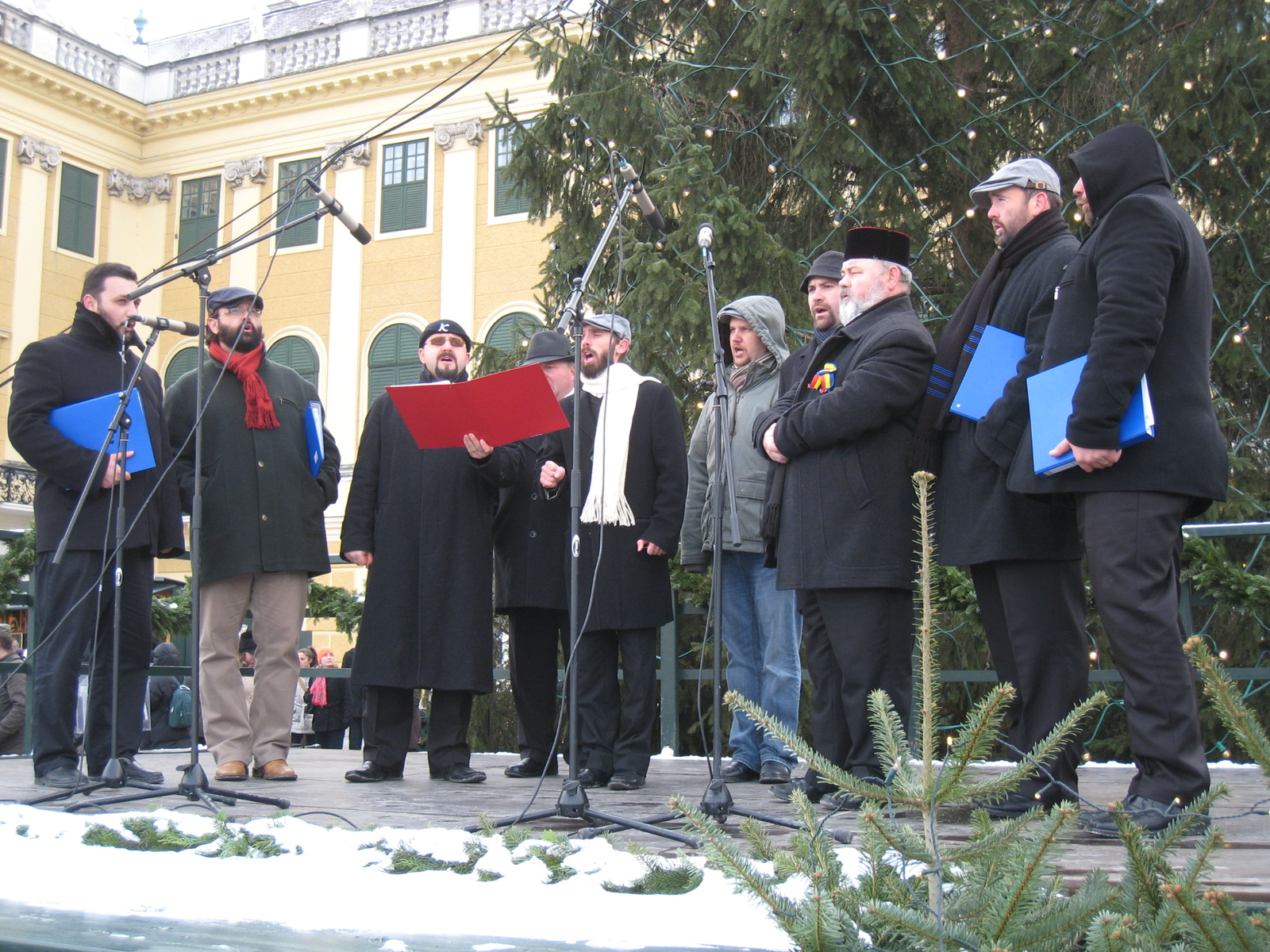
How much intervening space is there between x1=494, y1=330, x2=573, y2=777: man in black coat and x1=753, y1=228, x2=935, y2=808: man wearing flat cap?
135 cm

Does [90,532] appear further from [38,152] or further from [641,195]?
[38,152]

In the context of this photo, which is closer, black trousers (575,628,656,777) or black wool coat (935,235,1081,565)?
black wool coat (935,235,1081,565)

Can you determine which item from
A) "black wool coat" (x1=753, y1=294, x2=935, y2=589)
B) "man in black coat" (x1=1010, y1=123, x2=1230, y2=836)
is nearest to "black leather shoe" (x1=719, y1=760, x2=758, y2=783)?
"black wool coat" (x1=753, y1=294, x2=935, y2=589)

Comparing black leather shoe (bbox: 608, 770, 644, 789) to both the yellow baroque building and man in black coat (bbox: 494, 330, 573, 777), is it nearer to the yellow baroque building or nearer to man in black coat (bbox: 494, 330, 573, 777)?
man in black coat (bbox: 494, 330, 573, 777)

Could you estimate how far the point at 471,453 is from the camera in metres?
4.48

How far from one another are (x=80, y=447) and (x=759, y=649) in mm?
2693

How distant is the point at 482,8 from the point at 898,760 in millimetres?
23007

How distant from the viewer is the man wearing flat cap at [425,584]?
481 cm

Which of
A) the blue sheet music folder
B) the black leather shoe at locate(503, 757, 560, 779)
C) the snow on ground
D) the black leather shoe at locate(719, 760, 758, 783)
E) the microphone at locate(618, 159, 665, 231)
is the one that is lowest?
the black leather shoe at locate(503, 757, 560, 779)

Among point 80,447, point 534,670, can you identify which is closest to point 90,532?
point 80,447

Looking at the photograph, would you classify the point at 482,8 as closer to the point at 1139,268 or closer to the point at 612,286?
the point at 612,286

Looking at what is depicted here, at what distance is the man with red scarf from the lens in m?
4.80

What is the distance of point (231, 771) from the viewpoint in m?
4.73

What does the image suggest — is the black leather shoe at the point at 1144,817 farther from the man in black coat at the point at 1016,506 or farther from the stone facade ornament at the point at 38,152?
the stone facade ornament at the point at 38,152
